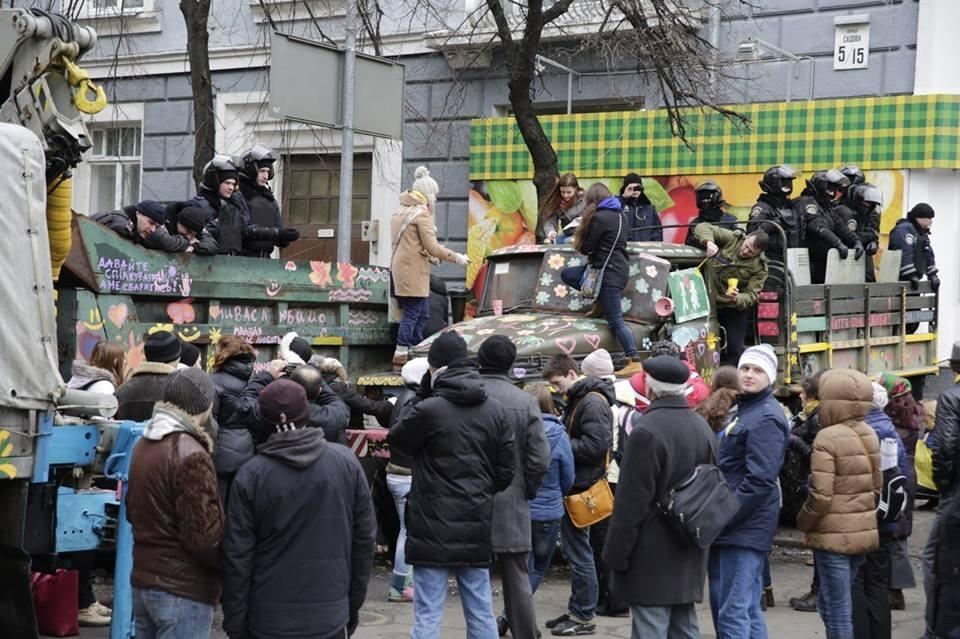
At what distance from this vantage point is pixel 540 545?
8.77 meters

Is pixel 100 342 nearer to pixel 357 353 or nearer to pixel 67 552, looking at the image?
pixel 67 552

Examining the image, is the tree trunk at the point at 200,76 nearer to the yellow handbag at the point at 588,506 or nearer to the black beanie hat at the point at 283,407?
the yellow handbag at the point at 588,506

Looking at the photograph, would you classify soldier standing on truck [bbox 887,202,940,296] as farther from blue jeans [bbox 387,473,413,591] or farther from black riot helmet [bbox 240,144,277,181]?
blue jeans [bbox 387,473,413,591]

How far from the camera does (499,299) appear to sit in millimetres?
12055

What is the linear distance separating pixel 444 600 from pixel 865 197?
9427 millimetres

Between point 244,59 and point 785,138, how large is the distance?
7965 millimetres

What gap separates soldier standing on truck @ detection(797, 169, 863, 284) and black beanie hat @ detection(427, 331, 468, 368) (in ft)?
24.9

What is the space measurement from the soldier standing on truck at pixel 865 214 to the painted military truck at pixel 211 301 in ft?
17.3

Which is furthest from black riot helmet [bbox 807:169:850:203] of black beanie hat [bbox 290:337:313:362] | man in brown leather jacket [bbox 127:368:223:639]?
man in brown leather jacket [bbox 127:368:223:639]

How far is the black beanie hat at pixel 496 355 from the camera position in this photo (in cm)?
778

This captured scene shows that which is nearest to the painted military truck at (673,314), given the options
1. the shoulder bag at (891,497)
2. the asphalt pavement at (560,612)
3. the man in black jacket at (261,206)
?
the man in black jacket at (261,206)

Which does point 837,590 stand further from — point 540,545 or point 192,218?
point 192,218

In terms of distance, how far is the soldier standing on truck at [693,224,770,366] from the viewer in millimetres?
12336

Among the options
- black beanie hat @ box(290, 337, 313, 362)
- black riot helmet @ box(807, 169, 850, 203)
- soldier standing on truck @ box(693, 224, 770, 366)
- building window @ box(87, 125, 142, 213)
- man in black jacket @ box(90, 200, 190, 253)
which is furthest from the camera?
building window @ box(87, 125, 142, 213)
